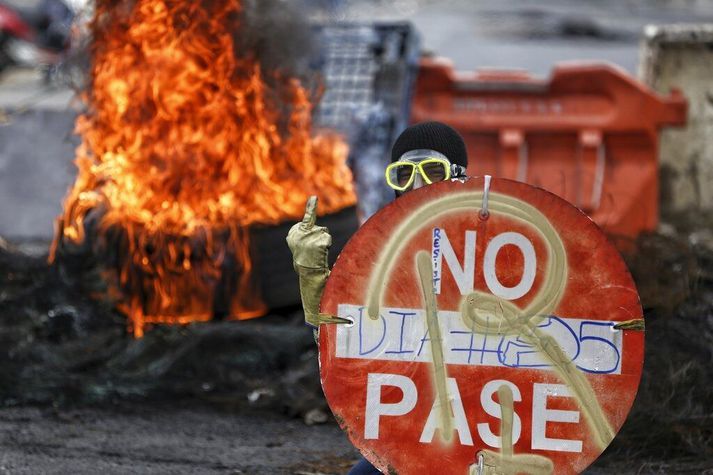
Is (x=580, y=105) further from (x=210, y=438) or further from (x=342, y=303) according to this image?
(x=342, y=303)

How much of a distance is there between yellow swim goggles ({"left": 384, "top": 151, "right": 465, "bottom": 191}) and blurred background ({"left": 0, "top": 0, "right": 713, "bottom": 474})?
172cm

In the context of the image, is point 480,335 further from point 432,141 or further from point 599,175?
point 599,175

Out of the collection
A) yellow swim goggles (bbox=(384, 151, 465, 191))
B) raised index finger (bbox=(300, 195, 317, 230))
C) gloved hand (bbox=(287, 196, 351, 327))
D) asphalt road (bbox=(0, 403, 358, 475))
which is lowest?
asphalt road (bbox=(0, 403, 358, 475))

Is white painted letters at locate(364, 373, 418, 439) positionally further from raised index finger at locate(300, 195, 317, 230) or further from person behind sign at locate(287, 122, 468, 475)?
raised index finger at locate(300, 195, 317, 230)

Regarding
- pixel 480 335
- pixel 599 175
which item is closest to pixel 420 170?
pixel 480 335

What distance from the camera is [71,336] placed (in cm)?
742

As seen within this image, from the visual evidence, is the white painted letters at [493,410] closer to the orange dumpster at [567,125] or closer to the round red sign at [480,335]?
the round red sign at [480,335]

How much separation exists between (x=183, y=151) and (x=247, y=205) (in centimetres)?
50

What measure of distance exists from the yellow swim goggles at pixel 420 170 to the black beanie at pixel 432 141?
3 cm

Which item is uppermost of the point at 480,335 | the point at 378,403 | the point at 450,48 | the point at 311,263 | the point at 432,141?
the point at 450,48

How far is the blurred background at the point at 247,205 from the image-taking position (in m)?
6.12

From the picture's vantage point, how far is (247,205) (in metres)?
7.69

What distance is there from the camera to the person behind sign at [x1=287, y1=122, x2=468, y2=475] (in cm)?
405

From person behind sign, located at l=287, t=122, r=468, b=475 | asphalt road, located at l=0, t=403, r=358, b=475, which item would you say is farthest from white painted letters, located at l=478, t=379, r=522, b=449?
asphalt road, located at l=0, t=403, r=358, b=475
